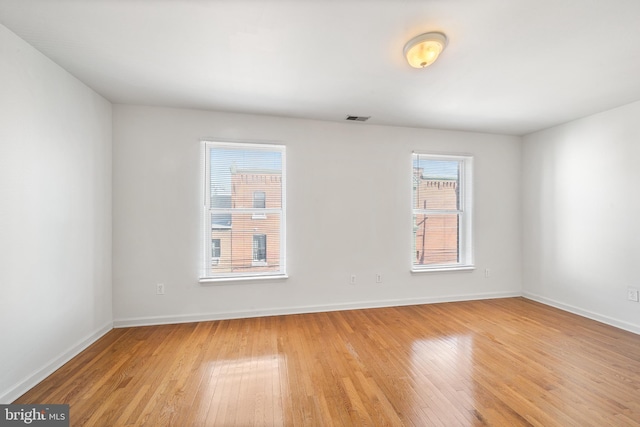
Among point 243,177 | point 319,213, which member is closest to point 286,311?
point 319,213

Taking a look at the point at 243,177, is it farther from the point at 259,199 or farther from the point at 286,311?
the point at 286,311

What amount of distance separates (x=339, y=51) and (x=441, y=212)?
114 inches

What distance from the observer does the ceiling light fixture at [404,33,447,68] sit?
178cm

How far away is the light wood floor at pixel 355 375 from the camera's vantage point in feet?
5.47

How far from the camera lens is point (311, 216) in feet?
11.4

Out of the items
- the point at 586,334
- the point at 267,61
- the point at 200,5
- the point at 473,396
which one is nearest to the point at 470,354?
the point at 473,396

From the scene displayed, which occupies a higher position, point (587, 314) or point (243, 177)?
point (243, 177)

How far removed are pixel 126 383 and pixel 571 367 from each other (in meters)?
3.59

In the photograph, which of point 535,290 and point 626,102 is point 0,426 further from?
point 626,102

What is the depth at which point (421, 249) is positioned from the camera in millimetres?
3922

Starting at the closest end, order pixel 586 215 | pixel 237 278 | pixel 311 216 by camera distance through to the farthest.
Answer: pixel 237 278
pixel 586 215
pixel 311 216

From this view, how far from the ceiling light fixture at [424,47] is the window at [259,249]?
251cm

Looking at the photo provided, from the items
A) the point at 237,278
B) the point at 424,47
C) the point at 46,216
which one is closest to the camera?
the point at 424,47

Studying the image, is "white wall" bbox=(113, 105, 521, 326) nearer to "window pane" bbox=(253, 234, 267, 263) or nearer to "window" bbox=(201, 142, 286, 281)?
"window" bbox=(201, 142, 286, 281)
